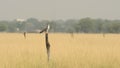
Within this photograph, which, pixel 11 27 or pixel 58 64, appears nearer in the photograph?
pixel 58 64

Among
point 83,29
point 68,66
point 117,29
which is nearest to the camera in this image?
point 68,66

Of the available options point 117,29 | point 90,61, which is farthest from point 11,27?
point 90,61

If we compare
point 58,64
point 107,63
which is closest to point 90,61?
point 107,63

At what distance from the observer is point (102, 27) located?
346 feet

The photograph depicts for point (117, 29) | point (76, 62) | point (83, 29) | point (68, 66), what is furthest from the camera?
point (83, 29)

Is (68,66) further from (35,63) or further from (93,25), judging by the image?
(93,25)

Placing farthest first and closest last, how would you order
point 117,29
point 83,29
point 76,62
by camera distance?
point 83,29, point 117,29, point 76,62

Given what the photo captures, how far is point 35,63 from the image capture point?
9.71 meters

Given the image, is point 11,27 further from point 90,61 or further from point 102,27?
point 90,61

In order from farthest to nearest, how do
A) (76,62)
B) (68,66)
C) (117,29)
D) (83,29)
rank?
(83,29)
(117,29)
(76,62)
(68,66)

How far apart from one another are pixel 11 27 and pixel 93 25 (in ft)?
82.3

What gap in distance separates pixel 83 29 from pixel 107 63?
93615mm

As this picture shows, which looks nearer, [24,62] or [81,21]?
[24,62]

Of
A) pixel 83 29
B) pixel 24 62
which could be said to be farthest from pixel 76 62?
pixel 83 29
